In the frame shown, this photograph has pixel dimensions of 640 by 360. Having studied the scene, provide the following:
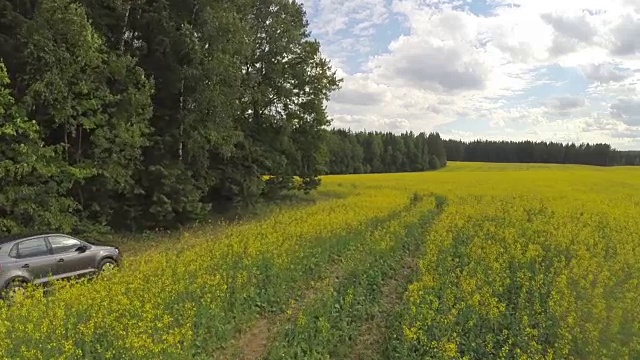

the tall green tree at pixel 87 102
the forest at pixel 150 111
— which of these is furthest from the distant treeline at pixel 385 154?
the tall green tree at pixel 87 102

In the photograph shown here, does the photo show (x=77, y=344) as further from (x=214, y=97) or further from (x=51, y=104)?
(x=214, y=97)

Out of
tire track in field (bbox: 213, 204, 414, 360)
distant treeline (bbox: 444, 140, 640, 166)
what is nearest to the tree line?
tire track in field (bbox: 213, 204, 414, 360)

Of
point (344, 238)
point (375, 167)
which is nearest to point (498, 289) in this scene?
point (344, 238)

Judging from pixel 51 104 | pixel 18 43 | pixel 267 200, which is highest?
pixel 18 43

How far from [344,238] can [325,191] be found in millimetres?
24240

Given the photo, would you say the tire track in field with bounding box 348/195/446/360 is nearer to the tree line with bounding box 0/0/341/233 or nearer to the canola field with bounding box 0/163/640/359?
the canola field with bounding box 0/163/640/359

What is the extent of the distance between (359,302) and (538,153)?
12648 cm

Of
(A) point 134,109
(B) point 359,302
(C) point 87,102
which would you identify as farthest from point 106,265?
(A) point 134,109

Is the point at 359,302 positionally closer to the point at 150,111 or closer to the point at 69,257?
the point at 69,257

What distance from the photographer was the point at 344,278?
1255 cm

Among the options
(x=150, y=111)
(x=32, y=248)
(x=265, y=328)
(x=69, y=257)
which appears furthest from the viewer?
(x=150, y=111)

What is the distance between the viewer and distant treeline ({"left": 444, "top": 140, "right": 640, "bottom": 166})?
116 metres

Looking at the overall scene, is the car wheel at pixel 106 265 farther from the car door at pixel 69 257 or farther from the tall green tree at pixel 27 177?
the tall green tree at pixel 27 177

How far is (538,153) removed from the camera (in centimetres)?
12612
